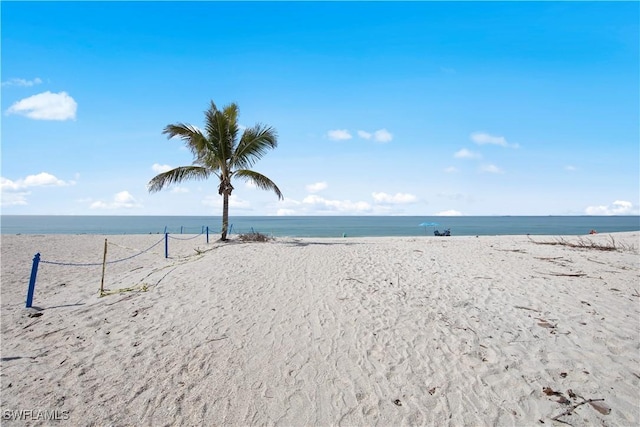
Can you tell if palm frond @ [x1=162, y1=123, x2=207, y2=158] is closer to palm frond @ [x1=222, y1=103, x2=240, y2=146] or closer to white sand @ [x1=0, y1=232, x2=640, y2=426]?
palm frond @ [x1=222, y1=103, x2=240, y2=146]

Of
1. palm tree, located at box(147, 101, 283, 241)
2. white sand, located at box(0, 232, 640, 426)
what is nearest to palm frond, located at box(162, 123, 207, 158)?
palm tree, located at box(147, 101, 283, 241)

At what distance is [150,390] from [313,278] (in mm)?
5136

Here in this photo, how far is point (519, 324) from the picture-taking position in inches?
233

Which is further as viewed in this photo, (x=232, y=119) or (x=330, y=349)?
(x=232, y=119)

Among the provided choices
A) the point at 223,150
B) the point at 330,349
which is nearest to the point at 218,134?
the point at 223,150

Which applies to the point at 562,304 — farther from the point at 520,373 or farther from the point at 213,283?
the point at 213,283

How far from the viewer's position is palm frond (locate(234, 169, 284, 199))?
52.9 feet

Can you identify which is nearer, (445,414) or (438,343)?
(445,414)

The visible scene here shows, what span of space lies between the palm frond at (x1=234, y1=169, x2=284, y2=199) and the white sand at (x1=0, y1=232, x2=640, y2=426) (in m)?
7.53

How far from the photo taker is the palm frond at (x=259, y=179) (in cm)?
1612

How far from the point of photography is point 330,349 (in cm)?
504

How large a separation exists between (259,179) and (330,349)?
485 inches

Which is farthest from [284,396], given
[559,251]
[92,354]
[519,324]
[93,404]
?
[559,251]

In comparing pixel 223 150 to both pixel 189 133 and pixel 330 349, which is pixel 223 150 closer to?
pixel 189 133
